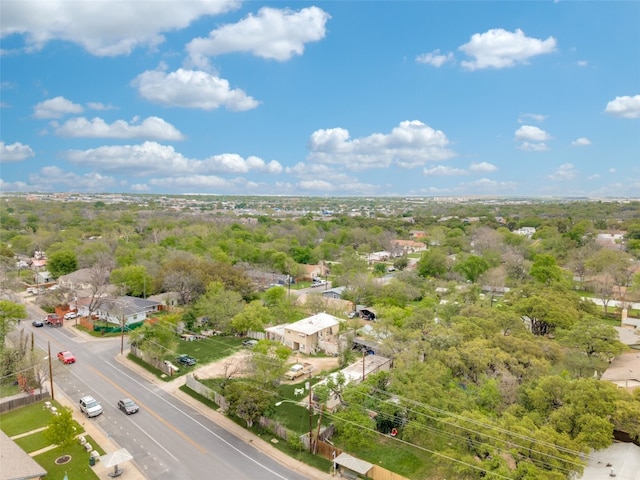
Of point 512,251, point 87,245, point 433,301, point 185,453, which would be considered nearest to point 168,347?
point 185,453

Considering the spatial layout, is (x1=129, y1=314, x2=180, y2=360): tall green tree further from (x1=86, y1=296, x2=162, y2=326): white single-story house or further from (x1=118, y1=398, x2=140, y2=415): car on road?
(x1=86, y1=296, x2=162, y2=326): white single-story house

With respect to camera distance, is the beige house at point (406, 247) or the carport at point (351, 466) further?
the beige house at point (406, 247)

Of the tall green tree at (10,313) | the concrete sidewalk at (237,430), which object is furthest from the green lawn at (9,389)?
the concrete sidewalk at (237,430)

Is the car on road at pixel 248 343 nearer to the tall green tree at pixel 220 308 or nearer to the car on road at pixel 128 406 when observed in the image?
the tall green tree at pixel 220 308

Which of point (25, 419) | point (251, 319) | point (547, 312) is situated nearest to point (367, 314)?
point (251, 319)

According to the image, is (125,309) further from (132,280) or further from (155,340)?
(155,340)
